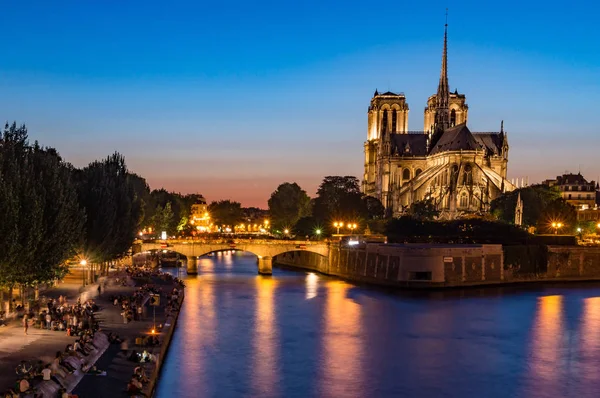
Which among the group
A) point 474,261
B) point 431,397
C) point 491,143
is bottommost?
point 431,397

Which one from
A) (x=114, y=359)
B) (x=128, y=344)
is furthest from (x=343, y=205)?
(x=114, y=359)

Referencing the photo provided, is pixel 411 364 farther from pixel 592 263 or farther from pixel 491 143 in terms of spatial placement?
pixel 491 143

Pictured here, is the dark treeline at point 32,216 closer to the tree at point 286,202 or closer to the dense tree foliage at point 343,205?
the dense tree foliage at point 343,205

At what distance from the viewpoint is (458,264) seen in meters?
70.2

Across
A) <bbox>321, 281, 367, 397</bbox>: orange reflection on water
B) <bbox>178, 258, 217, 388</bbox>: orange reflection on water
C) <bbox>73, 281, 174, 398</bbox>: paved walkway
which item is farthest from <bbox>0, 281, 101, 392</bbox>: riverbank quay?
<bbox>321, 281, 367, 397</bbox>: orange reflection on water

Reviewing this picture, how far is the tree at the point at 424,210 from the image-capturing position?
116938 millimetres

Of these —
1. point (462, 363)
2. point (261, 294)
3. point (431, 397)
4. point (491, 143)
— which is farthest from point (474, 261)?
point (491, 143)

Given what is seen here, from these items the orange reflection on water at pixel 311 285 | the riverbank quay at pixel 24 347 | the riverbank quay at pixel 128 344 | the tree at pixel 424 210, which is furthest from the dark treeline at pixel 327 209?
the riverbank quay at pixel 24 347

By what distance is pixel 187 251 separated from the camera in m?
82.7

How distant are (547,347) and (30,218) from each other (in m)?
30.7

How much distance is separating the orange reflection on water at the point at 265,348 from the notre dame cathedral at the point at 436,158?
65.5m

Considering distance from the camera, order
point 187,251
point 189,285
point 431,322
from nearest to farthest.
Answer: point 431,322
point 189,285
point 187,251

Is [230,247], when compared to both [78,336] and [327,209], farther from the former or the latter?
[78,336]

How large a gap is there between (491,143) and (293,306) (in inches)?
3835
